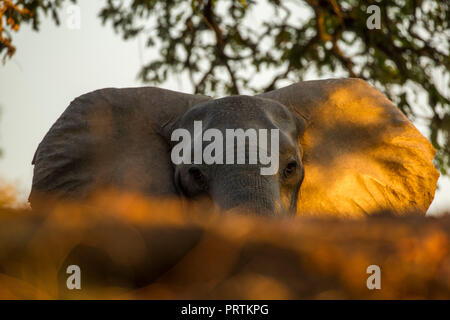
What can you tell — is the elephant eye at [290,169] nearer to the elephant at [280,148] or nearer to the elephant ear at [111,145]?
the elephant at [280,148]

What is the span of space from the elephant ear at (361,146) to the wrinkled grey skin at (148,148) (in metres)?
0.19

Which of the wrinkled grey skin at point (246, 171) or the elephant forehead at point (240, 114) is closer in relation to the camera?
the wrinkled grey skin at point (246, 171)

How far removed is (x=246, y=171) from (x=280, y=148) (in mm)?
360

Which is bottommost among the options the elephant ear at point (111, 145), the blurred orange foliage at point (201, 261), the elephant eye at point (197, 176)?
the blurred orange foliage at point (201, 261)

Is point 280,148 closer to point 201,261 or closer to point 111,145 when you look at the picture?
point 111,145

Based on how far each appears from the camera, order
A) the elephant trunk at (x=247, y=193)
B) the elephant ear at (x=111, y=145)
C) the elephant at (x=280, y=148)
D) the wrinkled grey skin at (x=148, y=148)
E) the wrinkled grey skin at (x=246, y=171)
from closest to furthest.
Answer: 1. the elephant trunk at (x=247, y=193)
2. the wrinkled grey skin at (x=246, y=171)
3. the wrinkled grey skin at (x=148, y=148)
4. the elephant at (x=280, y=148)
5. the elephant ear at (x=111, y=145)

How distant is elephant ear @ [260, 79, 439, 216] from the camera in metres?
4.34

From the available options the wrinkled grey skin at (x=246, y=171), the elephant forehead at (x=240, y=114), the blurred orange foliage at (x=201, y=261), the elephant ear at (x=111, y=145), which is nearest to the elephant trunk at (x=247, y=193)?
the wrinkled grey skin at (x=246, y=171)

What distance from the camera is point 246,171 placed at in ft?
11.8

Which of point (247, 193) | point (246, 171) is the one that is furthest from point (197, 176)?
point (247, 193)

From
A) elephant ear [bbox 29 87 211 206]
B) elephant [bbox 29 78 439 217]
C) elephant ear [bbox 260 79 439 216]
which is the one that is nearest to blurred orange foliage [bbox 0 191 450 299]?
elephant [bbox 29 78 439 217]

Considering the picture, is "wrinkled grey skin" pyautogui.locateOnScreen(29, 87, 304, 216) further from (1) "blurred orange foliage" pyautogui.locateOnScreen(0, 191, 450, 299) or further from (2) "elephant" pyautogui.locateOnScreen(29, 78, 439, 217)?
(1) "blurred orange foliage" pyautogui.locateOnScreen(0, 191, 450, 299)

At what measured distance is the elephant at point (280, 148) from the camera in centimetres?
402
